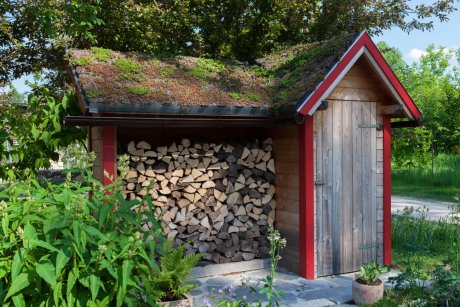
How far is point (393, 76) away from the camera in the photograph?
6023 mm

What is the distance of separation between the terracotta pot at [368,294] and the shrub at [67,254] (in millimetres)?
2480

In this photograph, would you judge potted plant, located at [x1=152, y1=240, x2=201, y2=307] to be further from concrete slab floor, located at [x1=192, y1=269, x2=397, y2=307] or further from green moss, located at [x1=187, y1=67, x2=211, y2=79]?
green moss, located at [x1=187, y1=67, x2=211, y2=79]

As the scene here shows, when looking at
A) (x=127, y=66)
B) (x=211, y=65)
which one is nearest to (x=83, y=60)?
(x=127, y=66)

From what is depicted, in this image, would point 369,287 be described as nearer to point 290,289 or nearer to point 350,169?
point 290,289

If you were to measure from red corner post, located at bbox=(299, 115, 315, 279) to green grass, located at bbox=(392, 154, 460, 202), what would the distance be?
982 centimetres

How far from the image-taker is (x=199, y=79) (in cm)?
653

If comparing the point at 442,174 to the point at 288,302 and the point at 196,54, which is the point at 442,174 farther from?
the point at 288,302

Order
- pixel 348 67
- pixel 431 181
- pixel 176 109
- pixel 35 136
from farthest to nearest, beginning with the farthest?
1. pixel 431 181
2. pixel 35 136
3. pixel 348 67
4. pixel 176 109

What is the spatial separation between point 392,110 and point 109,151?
387cm

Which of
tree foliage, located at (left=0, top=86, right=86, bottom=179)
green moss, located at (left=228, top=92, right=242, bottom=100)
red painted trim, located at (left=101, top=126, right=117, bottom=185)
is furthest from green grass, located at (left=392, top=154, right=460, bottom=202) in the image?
tree foliage, located at (left=0, top=86, right=86, bottom=179)

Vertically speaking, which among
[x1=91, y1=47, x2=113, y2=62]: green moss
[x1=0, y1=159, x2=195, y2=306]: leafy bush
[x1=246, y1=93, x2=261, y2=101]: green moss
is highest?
[x1=91, y1=47, x2=113, y2=62]: green moss

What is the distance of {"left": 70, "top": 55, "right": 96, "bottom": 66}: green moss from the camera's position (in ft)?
20.0

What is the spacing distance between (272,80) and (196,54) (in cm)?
459

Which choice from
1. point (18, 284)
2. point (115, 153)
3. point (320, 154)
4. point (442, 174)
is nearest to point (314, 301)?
point (320, 154)
